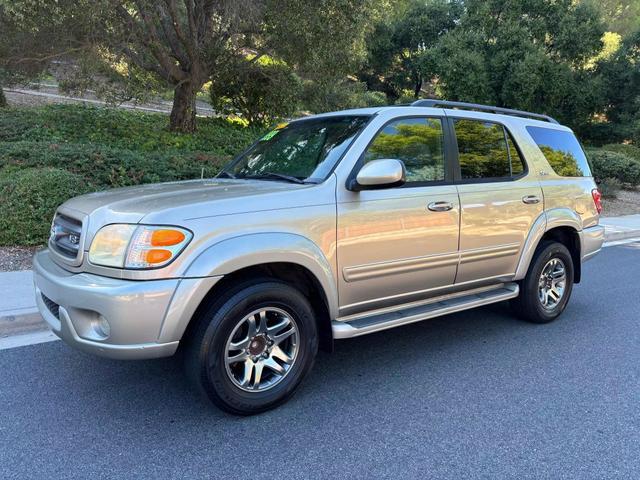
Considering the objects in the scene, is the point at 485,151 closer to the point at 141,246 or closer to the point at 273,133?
the point at 273,133

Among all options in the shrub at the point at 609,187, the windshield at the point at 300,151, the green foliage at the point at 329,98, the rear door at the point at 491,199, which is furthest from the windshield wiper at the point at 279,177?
the shrub at the point at 609,187

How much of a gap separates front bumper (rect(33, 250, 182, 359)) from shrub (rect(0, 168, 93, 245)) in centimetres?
444

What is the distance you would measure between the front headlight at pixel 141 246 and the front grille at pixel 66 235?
0.33 metres

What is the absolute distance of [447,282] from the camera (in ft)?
14.0

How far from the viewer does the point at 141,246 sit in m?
2.94

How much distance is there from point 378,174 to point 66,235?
82.5 inches

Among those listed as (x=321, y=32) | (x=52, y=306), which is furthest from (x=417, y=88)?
(x=52, y=306)

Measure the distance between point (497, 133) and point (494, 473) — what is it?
3.13m

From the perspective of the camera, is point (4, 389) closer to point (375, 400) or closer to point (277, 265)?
point (277, 265)

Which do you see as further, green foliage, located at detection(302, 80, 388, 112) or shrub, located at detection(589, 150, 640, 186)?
shrub, located at detection(589, 150, 640, 186)

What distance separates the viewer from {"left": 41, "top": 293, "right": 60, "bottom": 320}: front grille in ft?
10.7

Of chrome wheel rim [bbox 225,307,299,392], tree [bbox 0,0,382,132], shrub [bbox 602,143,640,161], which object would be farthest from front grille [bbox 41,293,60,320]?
shrub [bbox 602,143,640,161]

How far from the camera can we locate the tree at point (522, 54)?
72.1 feet

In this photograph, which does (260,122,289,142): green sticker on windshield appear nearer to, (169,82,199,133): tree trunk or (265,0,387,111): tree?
(265,0,387,111): tree
